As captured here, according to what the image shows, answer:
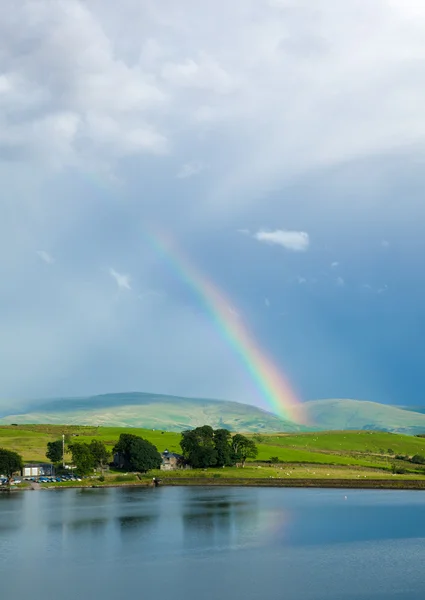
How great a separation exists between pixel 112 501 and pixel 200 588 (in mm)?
60407

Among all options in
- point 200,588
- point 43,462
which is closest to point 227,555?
point 200,588

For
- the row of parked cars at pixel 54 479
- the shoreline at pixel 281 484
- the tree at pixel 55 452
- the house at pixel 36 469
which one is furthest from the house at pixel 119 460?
the shoreline at pixel 281 484

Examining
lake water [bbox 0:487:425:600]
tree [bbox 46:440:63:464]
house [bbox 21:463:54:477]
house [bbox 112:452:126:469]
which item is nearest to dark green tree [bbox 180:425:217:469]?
house [bbox 112:452:126:469]

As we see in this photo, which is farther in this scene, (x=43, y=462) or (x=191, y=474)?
(x=43, y=462)

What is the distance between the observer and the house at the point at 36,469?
152m

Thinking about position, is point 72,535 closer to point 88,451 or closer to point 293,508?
point 293,508

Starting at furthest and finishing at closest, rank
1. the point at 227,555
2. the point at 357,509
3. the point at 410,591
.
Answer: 1. the point at 357,509
2. the point at 227,555
3. the point at 410,591

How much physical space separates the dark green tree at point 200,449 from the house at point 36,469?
3085cm

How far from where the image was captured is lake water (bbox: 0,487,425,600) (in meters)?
54.7

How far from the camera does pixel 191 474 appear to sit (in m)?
145

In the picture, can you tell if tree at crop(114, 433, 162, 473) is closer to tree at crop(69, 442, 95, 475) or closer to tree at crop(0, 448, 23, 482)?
tree at crop(69, 442, 95, 475)

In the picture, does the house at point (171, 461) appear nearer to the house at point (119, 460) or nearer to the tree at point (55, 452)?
the house at point (119, 460)

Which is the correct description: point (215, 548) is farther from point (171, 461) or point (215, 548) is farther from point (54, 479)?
point (171, 461)

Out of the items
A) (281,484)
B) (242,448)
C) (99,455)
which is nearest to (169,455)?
(242,448)
